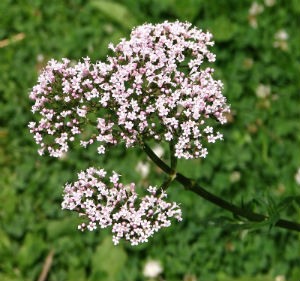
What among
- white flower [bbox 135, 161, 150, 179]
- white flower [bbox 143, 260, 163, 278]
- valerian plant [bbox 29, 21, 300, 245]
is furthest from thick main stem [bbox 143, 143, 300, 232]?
white flower [bbox 135, 161, 150, 179]

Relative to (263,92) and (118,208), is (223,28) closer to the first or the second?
(263,92)

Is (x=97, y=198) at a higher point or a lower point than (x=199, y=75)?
lower

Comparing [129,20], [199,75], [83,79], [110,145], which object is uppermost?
[129,20]

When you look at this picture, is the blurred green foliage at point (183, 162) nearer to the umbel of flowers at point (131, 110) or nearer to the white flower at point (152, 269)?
the white flower at point (152, 269)

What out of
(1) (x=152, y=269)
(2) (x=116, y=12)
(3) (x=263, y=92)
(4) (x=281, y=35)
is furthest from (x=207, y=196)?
(2) (x=116, y=12)

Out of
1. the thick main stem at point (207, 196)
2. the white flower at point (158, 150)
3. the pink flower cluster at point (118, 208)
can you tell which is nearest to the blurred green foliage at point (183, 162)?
the white flower at point (158, 150)

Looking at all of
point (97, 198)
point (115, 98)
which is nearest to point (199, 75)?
point (115, 98)

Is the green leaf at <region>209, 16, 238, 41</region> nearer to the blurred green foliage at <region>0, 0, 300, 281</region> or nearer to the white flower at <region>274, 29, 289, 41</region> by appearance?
the blurred green foliage at <region>0, 0, 300, 281</region>

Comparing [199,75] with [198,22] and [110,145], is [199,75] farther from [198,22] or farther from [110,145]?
[198,22]
